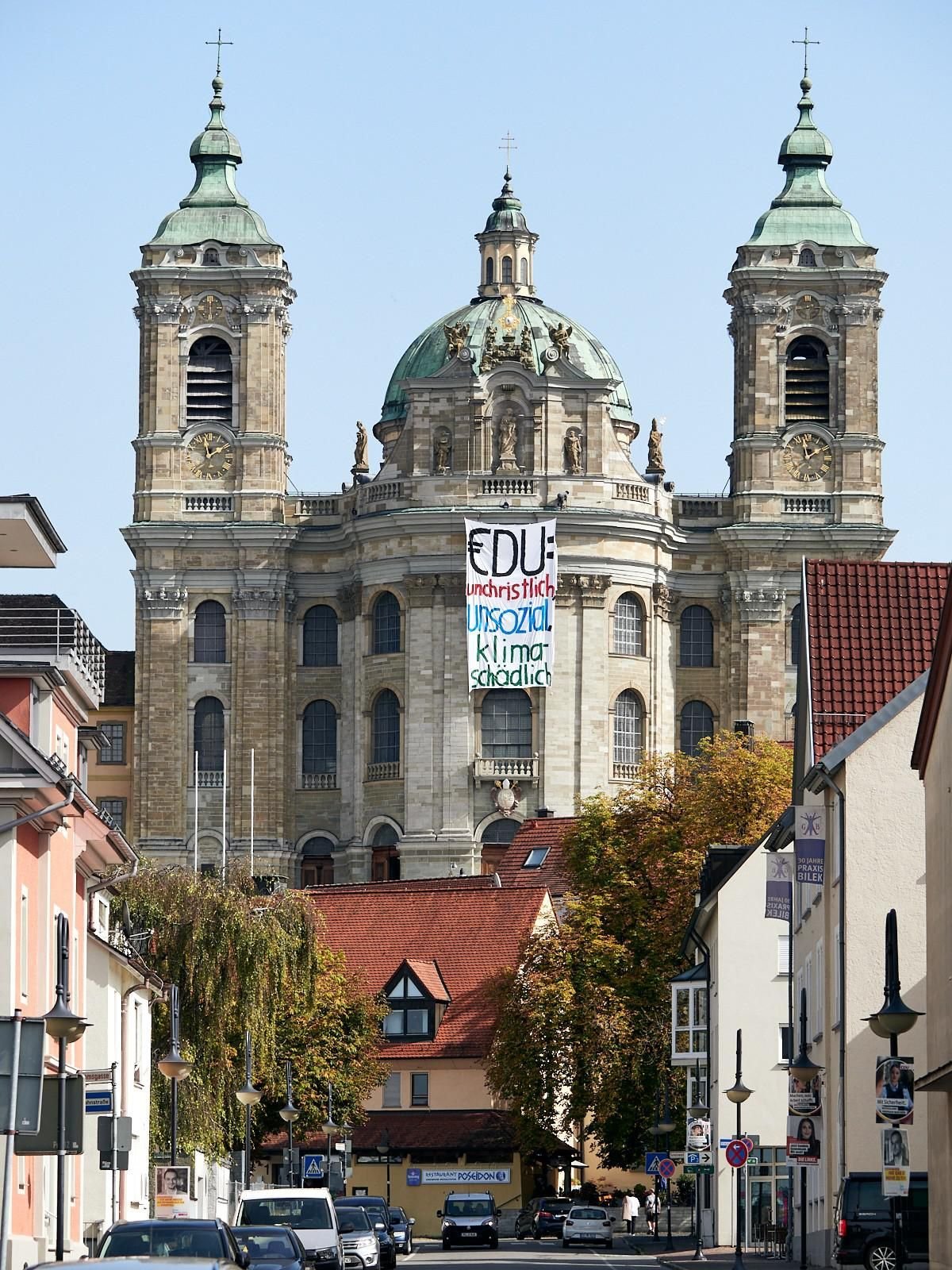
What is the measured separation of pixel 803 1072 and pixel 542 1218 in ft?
118

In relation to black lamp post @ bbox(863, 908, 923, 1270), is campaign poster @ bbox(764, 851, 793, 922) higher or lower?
higher

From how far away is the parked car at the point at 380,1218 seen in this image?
174 feet

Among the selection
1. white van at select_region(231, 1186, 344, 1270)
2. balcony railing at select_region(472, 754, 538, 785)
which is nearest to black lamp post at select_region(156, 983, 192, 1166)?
white van at select_region(231, 1186, 344, 1270)

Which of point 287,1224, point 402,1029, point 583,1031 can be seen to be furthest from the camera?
point 402,1029

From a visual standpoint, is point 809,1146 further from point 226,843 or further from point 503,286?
point 503,286

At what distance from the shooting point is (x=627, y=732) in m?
117

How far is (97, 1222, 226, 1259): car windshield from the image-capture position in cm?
2928

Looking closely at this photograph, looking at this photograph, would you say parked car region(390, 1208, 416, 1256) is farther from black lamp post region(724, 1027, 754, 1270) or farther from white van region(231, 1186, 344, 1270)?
white van region(231, 1186, 344, 1270)

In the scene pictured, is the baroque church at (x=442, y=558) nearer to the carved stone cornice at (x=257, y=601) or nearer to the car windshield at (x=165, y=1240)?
the carved stone cornice at (x=257, y=601)

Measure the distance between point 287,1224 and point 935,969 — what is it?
10.1 meters

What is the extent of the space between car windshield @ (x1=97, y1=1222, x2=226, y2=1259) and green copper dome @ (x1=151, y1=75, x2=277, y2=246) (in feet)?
313

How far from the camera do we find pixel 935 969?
3569 cm

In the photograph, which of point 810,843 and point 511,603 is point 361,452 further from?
point 810,843

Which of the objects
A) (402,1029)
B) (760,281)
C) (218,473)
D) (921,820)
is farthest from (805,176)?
(921,820)
